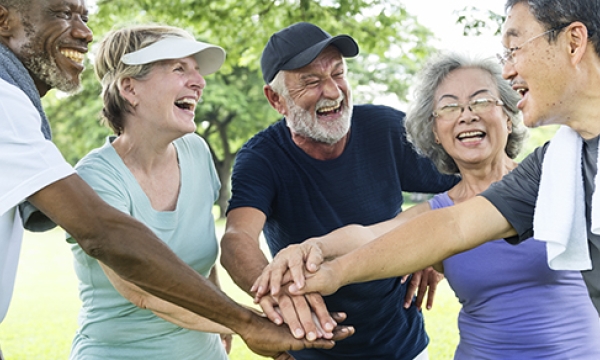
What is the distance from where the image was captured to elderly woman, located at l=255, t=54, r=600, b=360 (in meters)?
2.62

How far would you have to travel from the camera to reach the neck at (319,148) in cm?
334

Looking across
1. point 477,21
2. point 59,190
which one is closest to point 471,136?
point 59,190

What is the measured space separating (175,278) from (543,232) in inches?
48.4

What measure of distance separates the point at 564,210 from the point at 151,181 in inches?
64.1

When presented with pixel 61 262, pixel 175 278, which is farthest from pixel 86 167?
pixel 61 262

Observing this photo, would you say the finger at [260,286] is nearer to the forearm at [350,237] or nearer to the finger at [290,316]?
the finger at [290,316]

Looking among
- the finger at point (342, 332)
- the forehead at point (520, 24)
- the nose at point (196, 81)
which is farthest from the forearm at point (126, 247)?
the forehead at point (520, 24)

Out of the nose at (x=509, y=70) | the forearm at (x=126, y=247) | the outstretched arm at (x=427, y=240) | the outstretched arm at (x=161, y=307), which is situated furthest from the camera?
the outstretched arm at (x=161, y=307)

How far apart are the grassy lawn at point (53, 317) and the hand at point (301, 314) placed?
15.1ft

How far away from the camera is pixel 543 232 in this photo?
2191 mm

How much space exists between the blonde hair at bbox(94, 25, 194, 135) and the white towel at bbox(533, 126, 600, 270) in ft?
5.51

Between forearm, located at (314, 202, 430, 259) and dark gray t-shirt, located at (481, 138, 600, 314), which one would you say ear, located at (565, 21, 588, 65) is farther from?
forearm, located at (314, 202, 430, 259)

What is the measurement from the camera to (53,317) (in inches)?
387

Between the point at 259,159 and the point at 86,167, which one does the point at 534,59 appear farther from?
the point at 86,167
